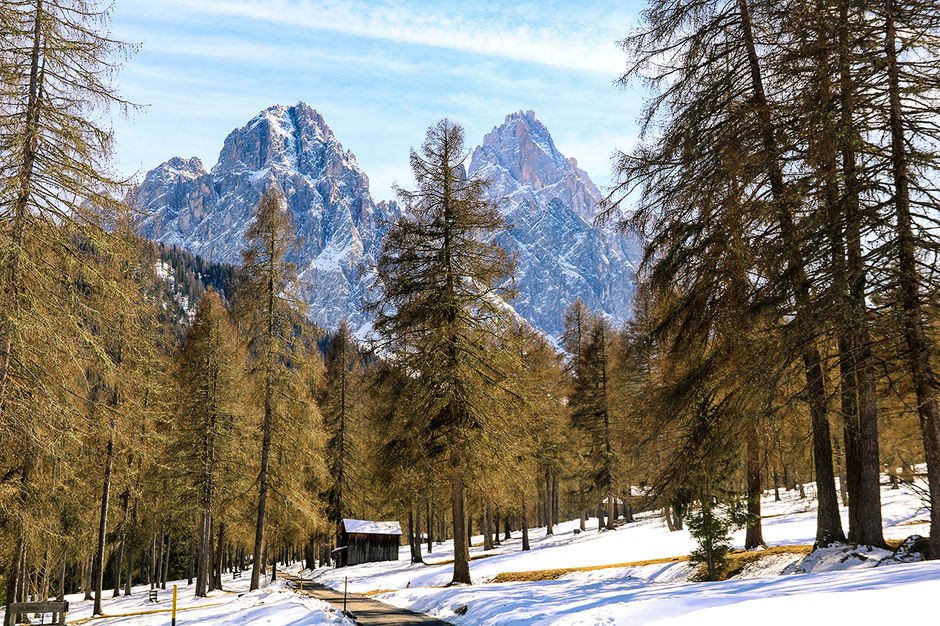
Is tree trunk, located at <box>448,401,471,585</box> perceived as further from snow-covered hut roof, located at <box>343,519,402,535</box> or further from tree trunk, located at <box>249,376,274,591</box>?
snow-covered hut roof, located at <box>343,519,402,535</box>

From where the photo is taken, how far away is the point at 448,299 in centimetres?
1723

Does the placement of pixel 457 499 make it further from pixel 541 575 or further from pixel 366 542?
pixel 366 542

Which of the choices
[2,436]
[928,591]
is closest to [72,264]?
[2,436]

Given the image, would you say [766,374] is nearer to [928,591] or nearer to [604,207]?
[928,591]

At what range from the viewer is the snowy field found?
19.4 ft

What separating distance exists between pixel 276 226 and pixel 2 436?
1217 cm

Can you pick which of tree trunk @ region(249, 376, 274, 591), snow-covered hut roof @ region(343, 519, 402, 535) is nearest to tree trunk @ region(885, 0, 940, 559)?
tree trunk @ region(249, 376, 274, 591)

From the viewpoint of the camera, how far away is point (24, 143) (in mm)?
10273

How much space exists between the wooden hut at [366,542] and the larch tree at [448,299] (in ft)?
82.7

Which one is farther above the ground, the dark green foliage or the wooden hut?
the dark green foliage

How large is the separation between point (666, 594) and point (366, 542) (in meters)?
36.2

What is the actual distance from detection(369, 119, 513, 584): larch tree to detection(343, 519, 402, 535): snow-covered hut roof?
2485 centimetres

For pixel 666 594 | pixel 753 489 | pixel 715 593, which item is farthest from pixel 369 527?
pixel 715 593

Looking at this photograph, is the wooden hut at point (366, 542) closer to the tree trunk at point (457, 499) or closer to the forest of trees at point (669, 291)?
the forest of trees at point (669, 291)
